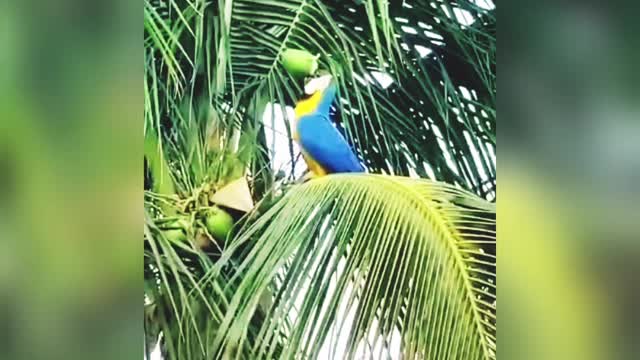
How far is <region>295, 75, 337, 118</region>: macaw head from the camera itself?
152 centimetres

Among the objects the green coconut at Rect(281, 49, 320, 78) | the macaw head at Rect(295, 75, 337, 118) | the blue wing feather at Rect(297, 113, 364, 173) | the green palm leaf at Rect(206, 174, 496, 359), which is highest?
the green coconut at Rect(281, 49, 320, 78)

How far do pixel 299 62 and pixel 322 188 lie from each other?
253mm

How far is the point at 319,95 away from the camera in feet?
5.01

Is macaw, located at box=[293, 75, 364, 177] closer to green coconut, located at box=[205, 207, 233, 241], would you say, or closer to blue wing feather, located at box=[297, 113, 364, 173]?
blue wing feather, located at box=[297, 113, 364, 173]

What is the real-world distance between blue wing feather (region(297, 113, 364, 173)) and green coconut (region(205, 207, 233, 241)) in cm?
22

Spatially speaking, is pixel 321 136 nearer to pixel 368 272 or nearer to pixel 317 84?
pixel 317 84

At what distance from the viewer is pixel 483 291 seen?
1443mm

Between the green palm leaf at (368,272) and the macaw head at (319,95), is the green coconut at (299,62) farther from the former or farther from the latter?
the green palm leaf at (368,272)

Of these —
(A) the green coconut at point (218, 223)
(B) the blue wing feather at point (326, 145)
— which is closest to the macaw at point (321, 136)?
(B) the blue wing feather at point (326, 145)

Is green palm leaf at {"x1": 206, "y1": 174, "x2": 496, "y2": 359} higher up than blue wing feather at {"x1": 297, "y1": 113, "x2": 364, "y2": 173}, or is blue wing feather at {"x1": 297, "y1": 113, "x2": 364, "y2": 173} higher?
blue wing feather at {"x1": 297, "y1": 113, "x2": 364, "y2": 173}

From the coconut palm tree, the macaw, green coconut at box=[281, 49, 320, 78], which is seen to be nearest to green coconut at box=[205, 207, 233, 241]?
the coconut palm tree

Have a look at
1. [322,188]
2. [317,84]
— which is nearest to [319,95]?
[317,84]
